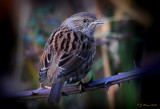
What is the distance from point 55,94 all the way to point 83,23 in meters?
1.40

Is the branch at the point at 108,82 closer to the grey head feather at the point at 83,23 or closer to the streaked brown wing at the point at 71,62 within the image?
the streaked brown wing at the point at 71,62

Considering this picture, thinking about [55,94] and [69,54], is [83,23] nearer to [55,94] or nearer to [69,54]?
[69,54]

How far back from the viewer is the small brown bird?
8.16 ft

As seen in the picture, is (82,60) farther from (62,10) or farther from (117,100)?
(62,10)

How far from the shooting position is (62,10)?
3781mm

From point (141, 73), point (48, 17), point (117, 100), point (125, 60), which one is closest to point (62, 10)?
point (48, 17)

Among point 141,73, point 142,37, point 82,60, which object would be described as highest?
point 142,37

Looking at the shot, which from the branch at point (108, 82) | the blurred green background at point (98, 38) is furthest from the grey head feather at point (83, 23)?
the branch at point (108, 82)

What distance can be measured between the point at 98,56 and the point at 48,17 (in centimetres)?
95

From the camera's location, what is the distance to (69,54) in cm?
278

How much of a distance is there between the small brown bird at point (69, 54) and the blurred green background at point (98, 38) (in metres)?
0.43

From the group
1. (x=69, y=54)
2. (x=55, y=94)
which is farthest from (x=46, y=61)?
(x=55, y=94)

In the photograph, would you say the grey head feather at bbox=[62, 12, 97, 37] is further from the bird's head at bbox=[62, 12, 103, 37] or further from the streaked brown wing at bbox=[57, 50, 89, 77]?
the streaked brown wing at bbox=[57, 50, 89, 77]

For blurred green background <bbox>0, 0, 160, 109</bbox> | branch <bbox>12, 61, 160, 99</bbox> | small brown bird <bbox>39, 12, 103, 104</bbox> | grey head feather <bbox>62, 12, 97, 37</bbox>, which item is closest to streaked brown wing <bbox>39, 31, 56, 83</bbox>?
small brown bird <bbox>39, 12, 103, 104</bbox>
